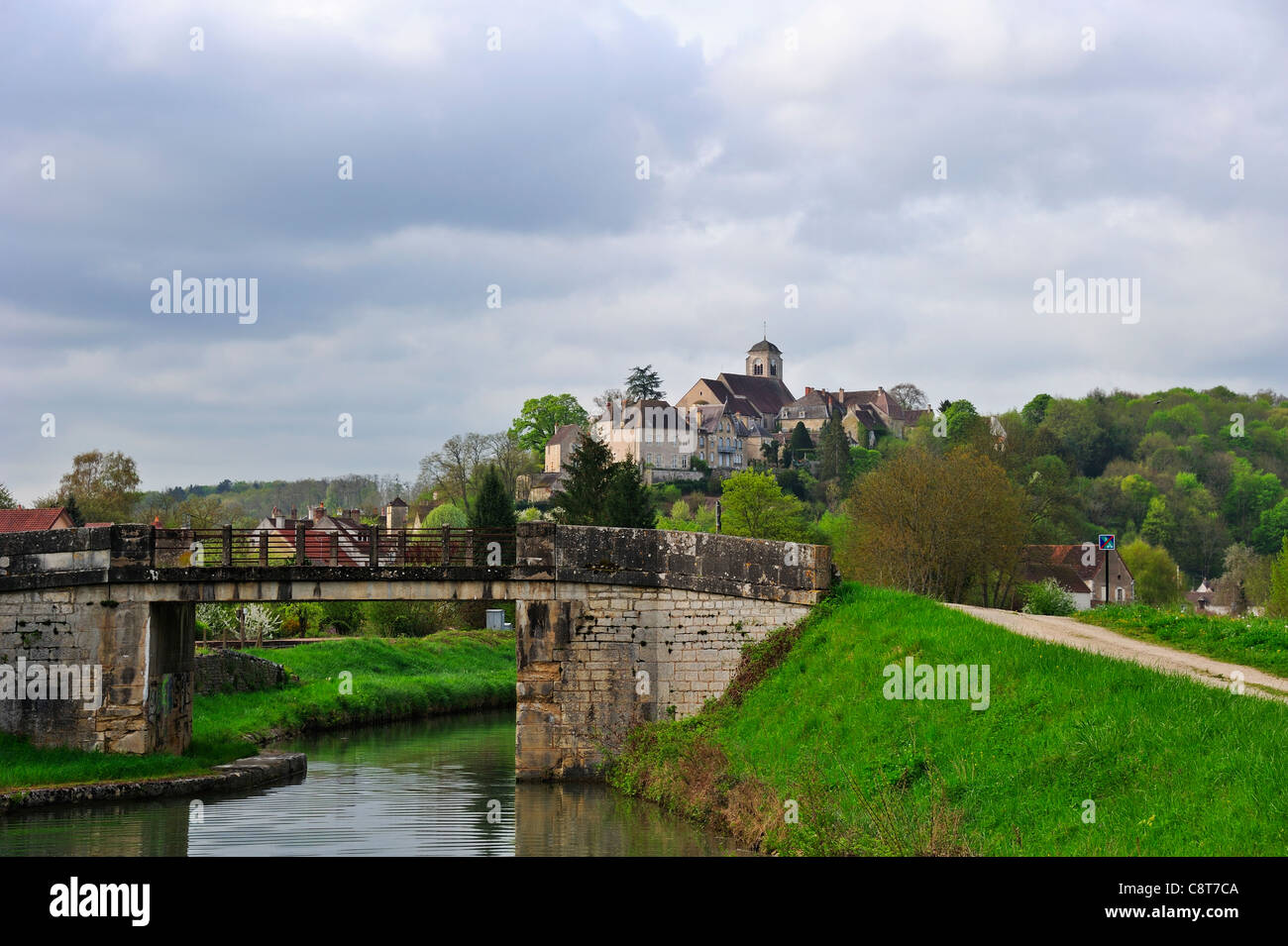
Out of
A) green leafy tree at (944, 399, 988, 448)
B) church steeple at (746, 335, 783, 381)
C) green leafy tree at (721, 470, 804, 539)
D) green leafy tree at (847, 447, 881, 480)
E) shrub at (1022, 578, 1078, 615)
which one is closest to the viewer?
shrub at (1022, 578, 1078, 615)

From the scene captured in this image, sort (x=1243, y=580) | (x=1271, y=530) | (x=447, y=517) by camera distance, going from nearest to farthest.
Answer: (x=447, y=517) → (x=1243, y=580) → (x=1271, y=530)

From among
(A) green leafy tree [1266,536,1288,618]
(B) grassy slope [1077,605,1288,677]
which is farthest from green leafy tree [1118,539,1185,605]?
(B) grassy slope [1077,605,1288,677]

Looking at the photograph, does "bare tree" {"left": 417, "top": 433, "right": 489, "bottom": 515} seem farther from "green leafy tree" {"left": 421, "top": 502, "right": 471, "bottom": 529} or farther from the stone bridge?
the stone bridge

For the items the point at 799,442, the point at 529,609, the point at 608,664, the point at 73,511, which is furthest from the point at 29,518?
the point at 799,442

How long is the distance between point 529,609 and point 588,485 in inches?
1361

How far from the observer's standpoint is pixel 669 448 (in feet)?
442

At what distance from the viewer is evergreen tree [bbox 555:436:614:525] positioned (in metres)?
58.0

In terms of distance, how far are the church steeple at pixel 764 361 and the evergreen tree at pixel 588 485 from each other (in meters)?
116

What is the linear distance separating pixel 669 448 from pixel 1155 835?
12289 cm

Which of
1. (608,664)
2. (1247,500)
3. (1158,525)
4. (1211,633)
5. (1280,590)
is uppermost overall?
(1247,500)

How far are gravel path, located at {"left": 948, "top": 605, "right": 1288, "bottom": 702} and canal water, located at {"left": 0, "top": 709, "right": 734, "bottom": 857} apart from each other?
6.64 meters

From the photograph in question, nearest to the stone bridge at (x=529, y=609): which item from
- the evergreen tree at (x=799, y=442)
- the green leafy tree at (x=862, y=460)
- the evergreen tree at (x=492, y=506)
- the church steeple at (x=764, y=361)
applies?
the evergreen tree at (x=492, y=506)
